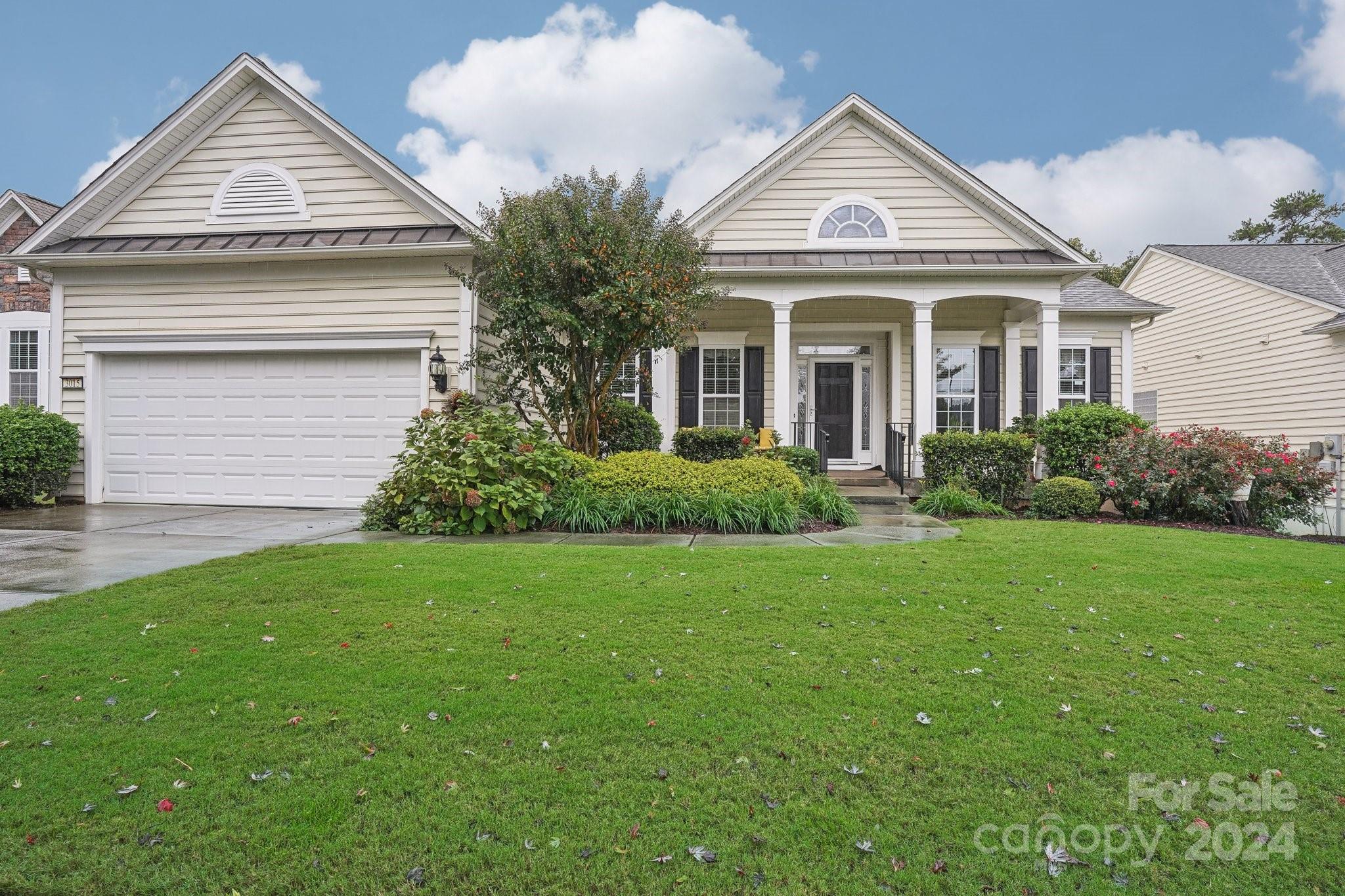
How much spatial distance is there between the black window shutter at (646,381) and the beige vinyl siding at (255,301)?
3.00 meters

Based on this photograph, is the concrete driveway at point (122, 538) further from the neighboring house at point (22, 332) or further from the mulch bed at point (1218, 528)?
the mulch bed at point (1218, 528)

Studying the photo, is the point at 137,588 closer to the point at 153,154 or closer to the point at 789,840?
the point at 789,840

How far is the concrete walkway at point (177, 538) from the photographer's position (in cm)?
514

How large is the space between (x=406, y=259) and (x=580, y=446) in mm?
3703

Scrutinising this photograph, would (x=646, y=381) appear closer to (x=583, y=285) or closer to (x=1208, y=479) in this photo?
(x=583, y=285)

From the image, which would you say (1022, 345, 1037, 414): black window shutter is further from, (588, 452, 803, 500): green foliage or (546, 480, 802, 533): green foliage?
(546, 480, 802, 533): green foliage

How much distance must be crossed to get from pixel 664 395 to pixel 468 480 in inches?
188

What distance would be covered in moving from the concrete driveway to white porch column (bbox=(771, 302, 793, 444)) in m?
6.39

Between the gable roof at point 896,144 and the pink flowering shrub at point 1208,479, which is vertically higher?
the gable roof at point 896,144

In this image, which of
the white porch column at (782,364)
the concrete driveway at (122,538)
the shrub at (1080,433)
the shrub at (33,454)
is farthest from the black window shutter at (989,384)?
the shrub at (33,454)

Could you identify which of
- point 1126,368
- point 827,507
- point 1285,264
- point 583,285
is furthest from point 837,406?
point 1285,264

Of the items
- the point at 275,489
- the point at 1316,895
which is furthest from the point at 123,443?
the point at 1316,895

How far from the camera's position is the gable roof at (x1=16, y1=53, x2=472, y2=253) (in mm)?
9758

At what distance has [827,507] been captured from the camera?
818 centimetres
